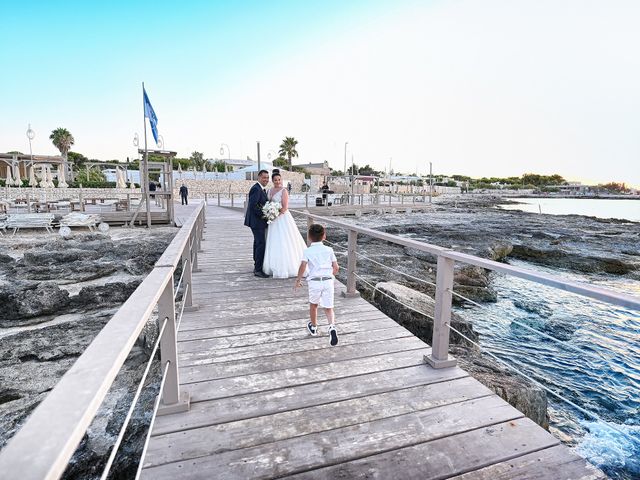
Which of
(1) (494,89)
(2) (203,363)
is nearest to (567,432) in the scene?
(2) (203,363)

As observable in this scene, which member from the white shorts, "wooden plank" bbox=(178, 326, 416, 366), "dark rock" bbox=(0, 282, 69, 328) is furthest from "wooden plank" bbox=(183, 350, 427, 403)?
"dark rock" bbox=(0, 282, 69, 328)

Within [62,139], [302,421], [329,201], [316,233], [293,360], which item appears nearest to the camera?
[302,421]

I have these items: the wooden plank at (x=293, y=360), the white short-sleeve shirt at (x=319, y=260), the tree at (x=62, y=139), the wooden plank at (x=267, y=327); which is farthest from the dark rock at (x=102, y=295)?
the tree at (x=62, y=139)

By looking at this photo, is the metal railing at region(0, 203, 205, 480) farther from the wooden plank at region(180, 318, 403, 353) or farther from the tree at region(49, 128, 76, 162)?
the tree at region(49, 128, 76, 162)

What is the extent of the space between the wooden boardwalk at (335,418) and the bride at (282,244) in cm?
206

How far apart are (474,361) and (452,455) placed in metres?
2.18

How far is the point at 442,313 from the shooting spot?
121 inches

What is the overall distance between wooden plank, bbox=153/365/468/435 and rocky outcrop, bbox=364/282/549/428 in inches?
20.9

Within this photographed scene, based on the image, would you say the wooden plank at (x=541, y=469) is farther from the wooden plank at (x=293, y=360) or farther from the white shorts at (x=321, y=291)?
the white shorts at (x=321, y=291)

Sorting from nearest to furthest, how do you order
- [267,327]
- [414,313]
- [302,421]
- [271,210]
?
[302,421] → [267,327] → [414,313] → [271,210]

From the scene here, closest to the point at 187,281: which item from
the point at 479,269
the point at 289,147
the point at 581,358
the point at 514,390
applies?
the point at 514,390

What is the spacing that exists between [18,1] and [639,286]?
83.9 feet

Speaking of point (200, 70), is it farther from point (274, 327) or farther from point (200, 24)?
point (274, 327)

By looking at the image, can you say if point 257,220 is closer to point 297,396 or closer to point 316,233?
point 316,233
